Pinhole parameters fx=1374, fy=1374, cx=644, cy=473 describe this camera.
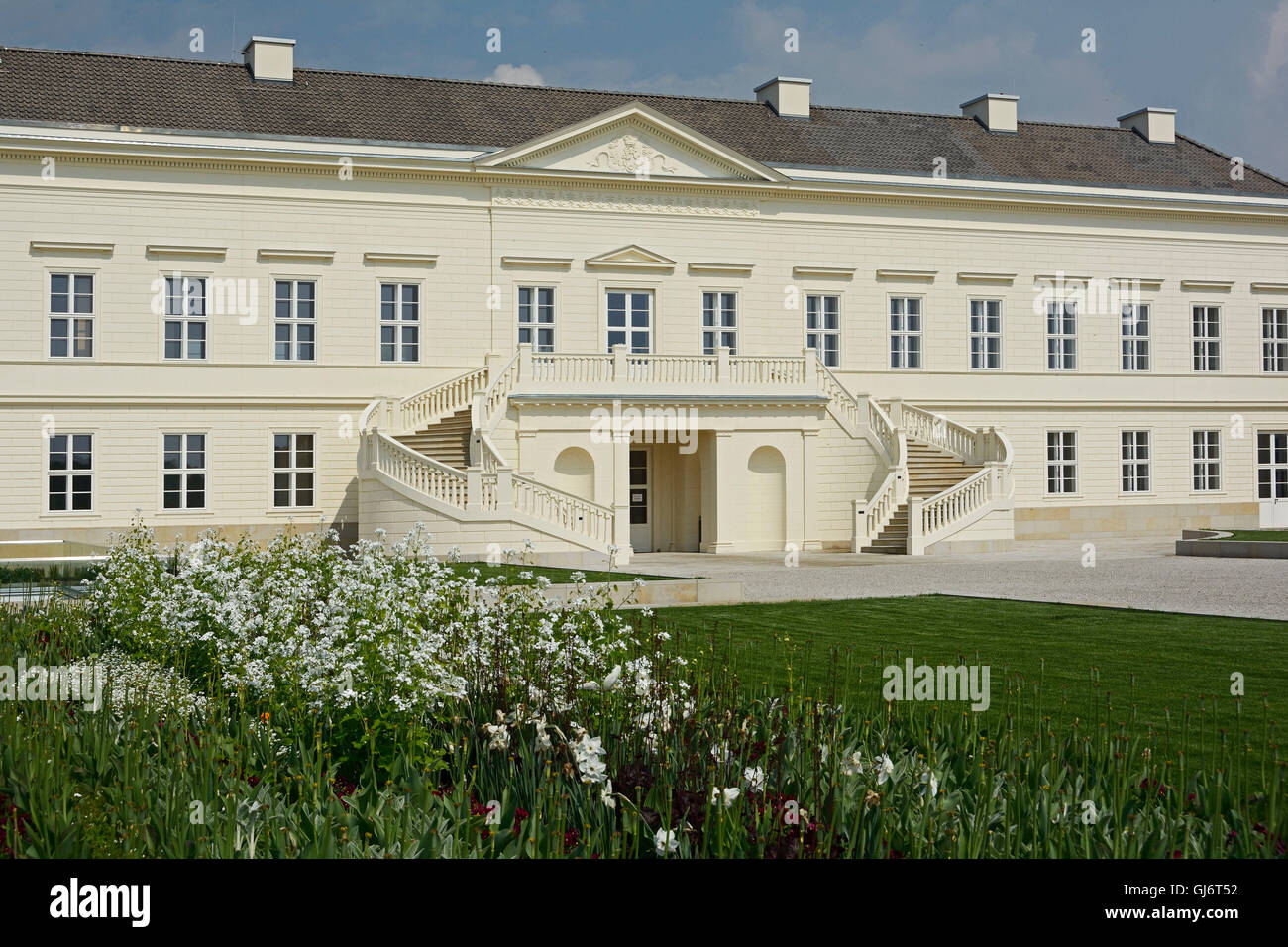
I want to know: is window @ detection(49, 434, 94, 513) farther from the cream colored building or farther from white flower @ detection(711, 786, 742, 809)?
white flower @ detection(711, 786, 742, 809)

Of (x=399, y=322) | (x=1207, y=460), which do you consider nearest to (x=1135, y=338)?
(x=1207, y=460)

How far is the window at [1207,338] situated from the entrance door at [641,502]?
57.5 ft

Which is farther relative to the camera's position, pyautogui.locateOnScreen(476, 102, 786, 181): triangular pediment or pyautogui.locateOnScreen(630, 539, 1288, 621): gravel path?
pyautogui.locateOnScreen(476, 102, 786, 181): triangular pediment

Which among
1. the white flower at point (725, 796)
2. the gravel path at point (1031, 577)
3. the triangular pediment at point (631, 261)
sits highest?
the triangular pediment at point (631, 261)

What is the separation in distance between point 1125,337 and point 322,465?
2318 cm

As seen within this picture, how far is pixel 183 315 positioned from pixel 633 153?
11826mm

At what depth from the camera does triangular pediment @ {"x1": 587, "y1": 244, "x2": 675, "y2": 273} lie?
35.0 meters

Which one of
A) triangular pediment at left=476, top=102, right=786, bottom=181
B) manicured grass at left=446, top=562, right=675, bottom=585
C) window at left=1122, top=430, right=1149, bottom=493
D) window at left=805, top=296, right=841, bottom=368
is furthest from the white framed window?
manicured grass at left=446, top=562, right=675, bottom=585

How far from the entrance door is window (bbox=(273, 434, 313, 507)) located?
8.06 metres

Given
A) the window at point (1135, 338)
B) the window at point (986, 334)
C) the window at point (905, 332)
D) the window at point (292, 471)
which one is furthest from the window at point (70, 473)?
the window at point (1135, 338)

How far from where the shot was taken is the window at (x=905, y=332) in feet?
124

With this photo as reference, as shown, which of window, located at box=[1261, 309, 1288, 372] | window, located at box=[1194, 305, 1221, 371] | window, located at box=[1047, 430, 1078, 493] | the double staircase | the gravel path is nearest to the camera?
the gravel path

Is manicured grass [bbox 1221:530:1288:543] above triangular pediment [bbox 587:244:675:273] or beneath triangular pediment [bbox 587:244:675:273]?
beneath

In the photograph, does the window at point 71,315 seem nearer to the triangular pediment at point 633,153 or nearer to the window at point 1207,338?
the triangular pediment at point 633,153
